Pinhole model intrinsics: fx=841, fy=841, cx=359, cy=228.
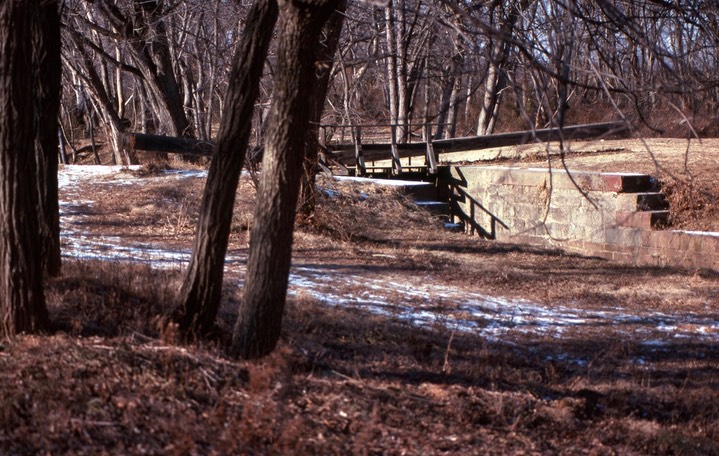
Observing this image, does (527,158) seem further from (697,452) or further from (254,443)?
(254,443)

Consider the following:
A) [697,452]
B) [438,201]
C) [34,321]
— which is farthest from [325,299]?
[438,201]

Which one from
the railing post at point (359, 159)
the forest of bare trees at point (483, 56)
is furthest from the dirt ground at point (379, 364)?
the railing post at point (359, 159)

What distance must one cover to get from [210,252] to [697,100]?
3673 millimetres

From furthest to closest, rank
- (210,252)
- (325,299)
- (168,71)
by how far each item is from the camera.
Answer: (168,71) < (325,299) < (210,252)

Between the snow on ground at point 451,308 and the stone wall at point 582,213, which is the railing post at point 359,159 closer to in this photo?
the stone wall at point 582,213

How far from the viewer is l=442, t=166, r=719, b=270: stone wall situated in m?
14.2

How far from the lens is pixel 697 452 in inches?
224

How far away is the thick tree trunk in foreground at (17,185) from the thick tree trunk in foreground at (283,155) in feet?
4.87

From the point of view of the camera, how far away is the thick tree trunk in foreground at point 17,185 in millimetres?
5602

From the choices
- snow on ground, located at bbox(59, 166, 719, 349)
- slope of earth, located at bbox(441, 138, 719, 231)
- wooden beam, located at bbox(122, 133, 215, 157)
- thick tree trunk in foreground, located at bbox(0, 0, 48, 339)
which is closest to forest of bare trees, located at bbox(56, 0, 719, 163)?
slope of earth, located at bbox(441, 138, 719, 231)

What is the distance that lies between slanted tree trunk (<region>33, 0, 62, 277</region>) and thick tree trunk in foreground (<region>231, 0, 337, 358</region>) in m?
2.27

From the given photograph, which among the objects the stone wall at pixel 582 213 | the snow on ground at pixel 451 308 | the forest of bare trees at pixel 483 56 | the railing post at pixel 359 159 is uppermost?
the forest of bare trees at pixel 483 56

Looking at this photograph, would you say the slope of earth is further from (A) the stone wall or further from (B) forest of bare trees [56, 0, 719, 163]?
(B) forest of bare trees [56, 0, 719, 163]

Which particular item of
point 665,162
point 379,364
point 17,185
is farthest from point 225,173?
point 665,162
